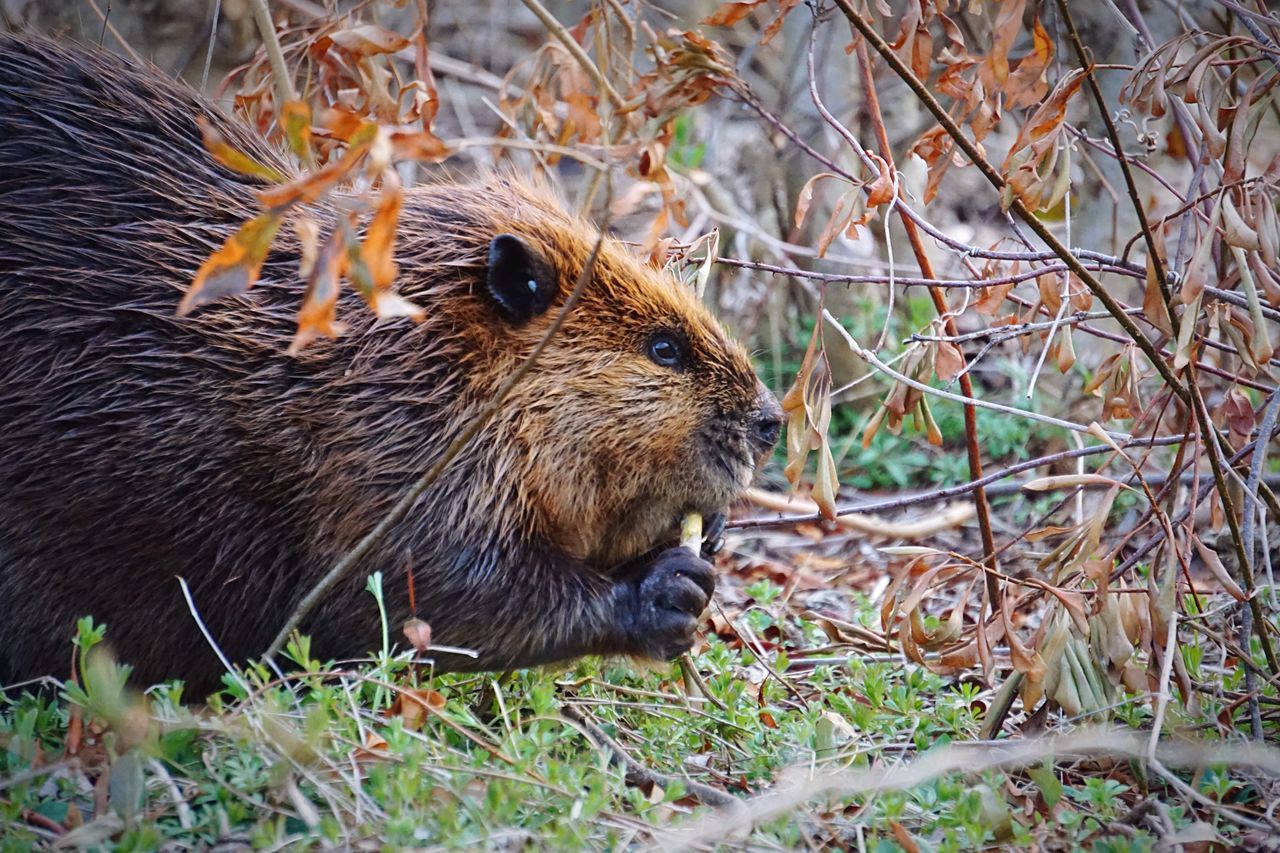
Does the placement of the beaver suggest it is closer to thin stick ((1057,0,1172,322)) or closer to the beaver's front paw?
the beaver's front paw

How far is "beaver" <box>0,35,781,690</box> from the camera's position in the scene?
3332 mm

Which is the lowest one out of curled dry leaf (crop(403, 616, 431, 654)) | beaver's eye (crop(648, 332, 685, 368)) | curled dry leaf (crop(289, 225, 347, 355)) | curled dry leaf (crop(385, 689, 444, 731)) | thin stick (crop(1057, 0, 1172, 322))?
curled dry leaf (crop(385, 689, 444, 731))

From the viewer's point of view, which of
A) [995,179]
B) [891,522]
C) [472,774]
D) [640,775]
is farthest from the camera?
[891,522]

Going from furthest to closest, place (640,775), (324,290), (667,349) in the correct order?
(667,349)
(640,775)
(324,290)

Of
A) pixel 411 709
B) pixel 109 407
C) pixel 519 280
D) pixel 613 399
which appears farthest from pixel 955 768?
pixel 109 407

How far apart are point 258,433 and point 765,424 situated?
1.43 m

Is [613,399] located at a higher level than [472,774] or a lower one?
higher

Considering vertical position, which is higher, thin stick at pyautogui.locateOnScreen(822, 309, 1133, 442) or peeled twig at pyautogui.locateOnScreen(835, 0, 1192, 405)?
peeled twig at pyautogui.locateOnScreen(835, 0, 1192, 405)

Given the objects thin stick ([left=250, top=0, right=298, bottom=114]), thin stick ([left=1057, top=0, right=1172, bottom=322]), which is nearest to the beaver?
thin stick ([left=250, top=0, right=298, bottom=114])

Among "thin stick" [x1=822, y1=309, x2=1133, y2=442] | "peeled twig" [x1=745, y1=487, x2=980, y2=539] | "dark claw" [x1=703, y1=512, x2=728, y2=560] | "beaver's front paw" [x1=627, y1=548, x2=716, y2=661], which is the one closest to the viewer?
"thin stick" [x1=822, y1=309, x2=1133, y2=442]

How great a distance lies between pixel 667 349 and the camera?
3.79 m

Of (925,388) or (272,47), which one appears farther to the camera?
→ (272,47)

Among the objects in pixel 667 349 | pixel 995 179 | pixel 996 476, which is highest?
pixel 995 179

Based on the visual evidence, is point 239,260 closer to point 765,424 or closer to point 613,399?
point 613,399
